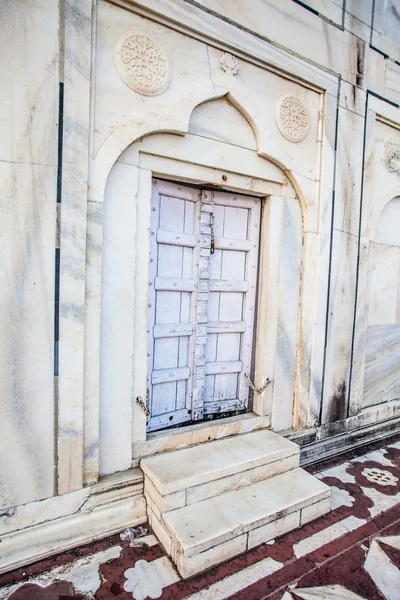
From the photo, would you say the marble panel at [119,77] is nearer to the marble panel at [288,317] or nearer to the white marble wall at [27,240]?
the white marble wall at [27,240]

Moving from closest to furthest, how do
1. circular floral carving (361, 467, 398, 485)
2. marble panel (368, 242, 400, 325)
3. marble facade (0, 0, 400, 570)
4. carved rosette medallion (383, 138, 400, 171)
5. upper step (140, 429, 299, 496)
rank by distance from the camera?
marble facade (0, 0, 400, 570) → upper step (140, 429, 299, 496) → circular floral carving (361, 467, 398, 485) → carved rosette medallion (383, 138, 400, 171) → marble panel (368, 242, 400, 325)

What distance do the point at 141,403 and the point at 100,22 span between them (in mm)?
2511

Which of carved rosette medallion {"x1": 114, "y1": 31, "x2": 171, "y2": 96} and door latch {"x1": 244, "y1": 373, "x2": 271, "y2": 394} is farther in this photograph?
door latch {"x1": 244, "y1": 373, "x2": 271, "y2": 394}

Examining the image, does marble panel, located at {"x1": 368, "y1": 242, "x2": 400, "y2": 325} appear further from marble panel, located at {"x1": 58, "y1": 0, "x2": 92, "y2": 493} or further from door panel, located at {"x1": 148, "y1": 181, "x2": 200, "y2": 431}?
Result: marble panel, located at {"x1": 58, "y1": 0, "x2": 92, "y2": 493}

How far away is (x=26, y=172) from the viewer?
1.99 meters

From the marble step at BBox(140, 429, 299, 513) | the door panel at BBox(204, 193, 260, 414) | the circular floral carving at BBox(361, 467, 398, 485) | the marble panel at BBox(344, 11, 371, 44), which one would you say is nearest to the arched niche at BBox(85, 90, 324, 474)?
the door panel at BBox(204, 193, 260, 414)

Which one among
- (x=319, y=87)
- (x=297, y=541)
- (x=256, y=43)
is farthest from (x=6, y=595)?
(x=319, y=87)

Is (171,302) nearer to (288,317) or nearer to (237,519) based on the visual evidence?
(288,317)

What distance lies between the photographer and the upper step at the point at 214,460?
2.38 m

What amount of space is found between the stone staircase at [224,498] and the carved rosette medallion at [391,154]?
123 inches

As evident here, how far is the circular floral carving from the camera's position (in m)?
3.18

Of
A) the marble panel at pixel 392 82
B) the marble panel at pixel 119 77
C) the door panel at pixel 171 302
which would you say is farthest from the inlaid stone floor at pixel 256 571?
the marble panel at pixel 392 82

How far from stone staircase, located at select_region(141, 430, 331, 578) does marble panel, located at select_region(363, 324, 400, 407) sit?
5.28 feet

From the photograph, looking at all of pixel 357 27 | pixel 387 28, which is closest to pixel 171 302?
pixel 357 27
